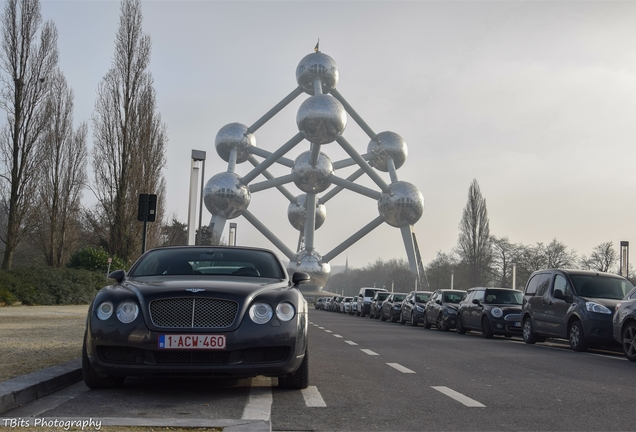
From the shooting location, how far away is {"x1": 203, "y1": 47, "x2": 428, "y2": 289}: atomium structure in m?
69.2

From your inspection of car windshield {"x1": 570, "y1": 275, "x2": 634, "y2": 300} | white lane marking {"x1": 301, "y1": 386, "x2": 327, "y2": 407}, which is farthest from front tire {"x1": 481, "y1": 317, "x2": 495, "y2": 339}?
white lane marking {"x1": 301, "y1": 386, "x2": 327, "y2": 407}

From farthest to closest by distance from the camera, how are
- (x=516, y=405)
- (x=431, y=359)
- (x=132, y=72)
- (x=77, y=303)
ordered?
(x=132, y=72) < (x=77, y=303) < (x=431, y=359) < (x=516, y=405)

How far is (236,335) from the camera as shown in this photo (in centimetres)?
711

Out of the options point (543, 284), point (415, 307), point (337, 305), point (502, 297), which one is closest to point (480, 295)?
point (502, 297)

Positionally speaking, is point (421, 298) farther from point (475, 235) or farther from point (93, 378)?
point (475, 235)

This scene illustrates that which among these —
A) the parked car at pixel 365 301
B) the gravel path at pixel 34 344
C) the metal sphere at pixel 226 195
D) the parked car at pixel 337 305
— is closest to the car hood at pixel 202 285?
the gravel path at pixel 34 344

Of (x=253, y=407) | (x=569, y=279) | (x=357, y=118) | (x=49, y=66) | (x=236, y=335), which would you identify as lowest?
(x=253, y=407)

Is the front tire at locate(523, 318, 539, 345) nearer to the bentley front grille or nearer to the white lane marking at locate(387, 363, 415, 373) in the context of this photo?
the white lane marking at locate(387, 363, 415, 373)

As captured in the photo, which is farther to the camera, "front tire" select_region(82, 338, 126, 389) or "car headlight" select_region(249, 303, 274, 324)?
"front tire" select_region(82, 338, 126, 389)

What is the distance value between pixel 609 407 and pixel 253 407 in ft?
10.7

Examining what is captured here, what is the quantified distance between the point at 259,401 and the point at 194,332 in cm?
84

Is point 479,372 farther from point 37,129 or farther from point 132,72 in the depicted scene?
point 132,72

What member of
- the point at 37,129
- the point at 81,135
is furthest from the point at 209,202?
the point at 37,129

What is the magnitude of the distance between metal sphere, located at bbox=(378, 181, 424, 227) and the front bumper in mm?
68760
